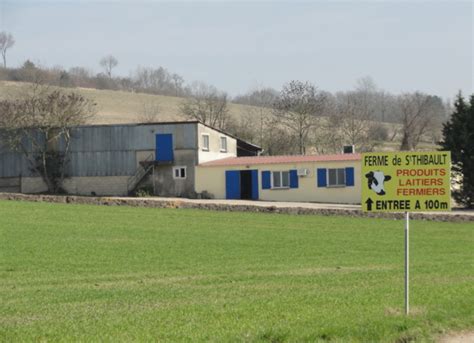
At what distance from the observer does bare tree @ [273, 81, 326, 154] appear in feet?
253

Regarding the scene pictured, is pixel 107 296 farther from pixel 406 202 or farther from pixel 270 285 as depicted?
pixel 406 202

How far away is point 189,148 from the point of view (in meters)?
52.6

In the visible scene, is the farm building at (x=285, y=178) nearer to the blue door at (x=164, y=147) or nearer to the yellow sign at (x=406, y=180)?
the blue door at (x=164, y=147)

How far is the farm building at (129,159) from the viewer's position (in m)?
52.6

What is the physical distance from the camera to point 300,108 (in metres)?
77.1

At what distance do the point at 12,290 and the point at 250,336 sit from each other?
5848 millimetres

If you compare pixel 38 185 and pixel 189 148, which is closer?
pixel 189 148

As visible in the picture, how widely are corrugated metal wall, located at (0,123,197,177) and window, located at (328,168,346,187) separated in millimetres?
11042

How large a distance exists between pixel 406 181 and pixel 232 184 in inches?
1609

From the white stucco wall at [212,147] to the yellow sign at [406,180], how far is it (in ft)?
140

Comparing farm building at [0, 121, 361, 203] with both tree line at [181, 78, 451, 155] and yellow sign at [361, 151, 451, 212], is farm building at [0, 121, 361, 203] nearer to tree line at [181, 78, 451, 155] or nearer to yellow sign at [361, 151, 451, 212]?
tree line at [181, 78, 451, 155]

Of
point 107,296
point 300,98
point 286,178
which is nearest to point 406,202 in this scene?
point 107,296

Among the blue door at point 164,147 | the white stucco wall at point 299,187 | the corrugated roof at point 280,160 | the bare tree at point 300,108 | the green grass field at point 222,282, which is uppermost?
the bare tree at point 300,108

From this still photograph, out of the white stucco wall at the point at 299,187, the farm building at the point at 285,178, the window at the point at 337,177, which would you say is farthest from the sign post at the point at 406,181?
the window at the point at 337,177
